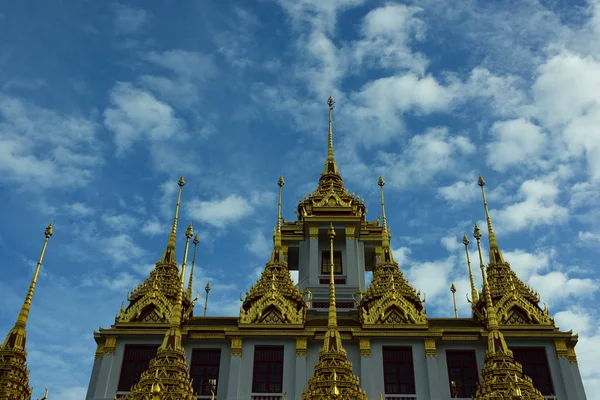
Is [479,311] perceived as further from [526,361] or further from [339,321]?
[339,321]

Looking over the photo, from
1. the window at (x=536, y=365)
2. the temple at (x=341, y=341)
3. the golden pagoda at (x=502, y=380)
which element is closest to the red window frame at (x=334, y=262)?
the temple at (x=341, y=341)

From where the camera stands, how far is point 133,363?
94.2 ft

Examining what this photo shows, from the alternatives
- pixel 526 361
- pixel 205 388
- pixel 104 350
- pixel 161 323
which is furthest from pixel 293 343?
pixel 526 361

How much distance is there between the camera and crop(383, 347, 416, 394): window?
2783 cm

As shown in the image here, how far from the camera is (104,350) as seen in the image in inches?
1133

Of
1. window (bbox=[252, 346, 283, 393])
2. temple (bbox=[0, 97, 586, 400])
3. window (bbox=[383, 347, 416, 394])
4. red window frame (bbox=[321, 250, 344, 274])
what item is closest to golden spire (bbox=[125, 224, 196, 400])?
temple (bbox=[0, 97, 586, 400])

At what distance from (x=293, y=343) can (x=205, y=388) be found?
4.43 meters

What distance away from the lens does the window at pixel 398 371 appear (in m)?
27.8

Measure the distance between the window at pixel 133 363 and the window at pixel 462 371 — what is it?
44.5 feet

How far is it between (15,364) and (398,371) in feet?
52.1

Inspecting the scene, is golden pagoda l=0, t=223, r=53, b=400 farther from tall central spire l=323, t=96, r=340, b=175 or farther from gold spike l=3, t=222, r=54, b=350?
tall central spire l=323, t=96, r=340, b=175

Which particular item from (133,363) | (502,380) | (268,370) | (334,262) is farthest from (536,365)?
(133,363)

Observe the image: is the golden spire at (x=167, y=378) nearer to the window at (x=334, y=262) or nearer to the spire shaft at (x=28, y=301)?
the spire shaft at (x=28, y=301)

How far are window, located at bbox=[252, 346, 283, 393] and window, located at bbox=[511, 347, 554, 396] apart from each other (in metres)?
10.8
